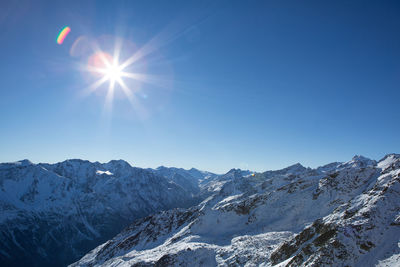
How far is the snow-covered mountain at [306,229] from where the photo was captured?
21.8m

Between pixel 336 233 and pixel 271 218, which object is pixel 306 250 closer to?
pixel 336 233

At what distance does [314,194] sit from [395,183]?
18741mm

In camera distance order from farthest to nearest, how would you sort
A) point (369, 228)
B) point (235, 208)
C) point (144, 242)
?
point (144, 242), point (235, 208), point (369, 228)

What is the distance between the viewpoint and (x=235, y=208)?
5466cm

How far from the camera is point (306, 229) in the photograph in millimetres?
29438

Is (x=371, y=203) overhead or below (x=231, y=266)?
overhead

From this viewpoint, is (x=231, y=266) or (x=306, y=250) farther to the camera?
(x=231, y=266)

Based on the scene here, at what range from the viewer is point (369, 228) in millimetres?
22812

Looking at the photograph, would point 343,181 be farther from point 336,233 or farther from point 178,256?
point 178,256

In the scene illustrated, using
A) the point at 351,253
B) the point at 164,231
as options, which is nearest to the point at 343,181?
the point at 351,253

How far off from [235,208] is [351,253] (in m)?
34.6

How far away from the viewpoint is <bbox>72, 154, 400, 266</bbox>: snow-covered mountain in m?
21.8

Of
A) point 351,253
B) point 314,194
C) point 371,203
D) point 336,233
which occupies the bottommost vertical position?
point 351,253

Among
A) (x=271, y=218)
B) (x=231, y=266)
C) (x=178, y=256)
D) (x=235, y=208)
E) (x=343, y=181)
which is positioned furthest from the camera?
(x=235, y=208)
